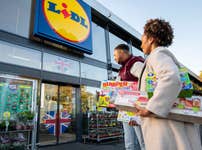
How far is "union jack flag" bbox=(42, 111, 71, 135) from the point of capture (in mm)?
5594

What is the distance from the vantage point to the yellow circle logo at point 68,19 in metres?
5.83

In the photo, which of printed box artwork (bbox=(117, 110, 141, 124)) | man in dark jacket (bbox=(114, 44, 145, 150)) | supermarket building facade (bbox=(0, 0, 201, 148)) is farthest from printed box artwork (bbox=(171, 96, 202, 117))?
supermarket building facade (bbox=(0, 0, 201, 148))

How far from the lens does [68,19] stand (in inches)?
252

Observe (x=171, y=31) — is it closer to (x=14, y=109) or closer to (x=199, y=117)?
(x=199, y=117)

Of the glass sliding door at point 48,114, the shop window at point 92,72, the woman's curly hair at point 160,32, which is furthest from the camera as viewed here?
the shop window at point 92,72

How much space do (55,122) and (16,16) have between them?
3.61 m

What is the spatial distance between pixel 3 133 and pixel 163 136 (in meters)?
4.01

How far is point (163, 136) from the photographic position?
0.96 metres

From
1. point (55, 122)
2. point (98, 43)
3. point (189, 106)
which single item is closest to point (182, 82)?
point (189, 106)

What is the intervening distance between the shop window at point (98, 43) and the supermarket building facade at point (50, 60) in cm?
5

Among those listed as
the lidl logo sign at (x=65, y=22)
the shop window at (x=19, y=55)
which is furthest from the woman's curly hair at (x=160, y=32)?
the lidl logo sign at (x=65, y=22)

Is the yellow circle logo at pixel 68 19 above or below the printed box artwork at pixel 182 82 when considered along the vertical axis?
above

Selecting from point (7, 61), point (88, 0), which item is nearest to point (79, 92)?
point (7, 61)

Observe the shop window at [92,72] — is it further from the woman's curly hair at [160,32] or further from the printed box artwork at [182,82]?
the printed box artwork at [182,82]
